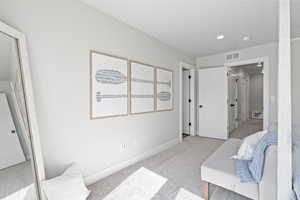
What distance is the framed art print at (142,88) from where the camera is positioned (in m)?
2.58

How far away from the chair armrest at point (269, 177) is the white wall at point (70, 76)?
1.85 metres

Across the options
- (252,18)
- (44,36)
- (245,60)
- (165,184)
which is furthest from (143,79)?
(245,60)

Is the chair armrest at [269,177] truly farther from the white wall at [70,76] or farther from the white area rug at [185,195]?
the white wall at [70,76]

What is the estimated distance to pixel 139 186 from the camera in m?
1.91

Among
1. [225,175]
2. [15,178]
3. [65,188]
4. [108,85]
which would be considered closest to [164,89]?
[108,85]

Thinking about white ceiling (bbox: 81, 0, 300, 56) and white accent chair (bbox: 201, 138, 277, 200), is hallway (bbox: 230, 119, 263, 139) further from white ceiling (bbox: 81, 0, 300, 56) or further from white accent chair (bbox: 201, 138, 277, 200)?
white accent chair (bbox: 201, 138, 277, 200)

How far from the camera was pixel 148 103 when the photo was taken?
114 inches

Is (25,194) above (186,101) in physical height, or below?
below

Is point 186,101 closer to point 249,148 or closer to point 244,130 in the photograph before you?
point 244,130

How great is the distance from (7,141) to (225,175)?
2.00 meters

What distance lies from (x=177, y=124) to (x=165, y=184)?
6.45 feet

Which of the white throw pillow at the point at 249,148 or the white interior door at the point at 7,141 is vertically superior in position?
the white interior door at the point at 7,141

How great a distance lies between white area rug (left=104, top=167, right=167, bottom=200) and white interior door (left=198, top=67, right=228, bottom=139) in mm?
2733

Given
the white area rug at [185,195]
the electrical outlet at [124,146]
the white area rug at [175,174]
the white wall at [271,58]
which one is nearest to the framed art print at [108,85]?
the electrical outlet at [124,146]
